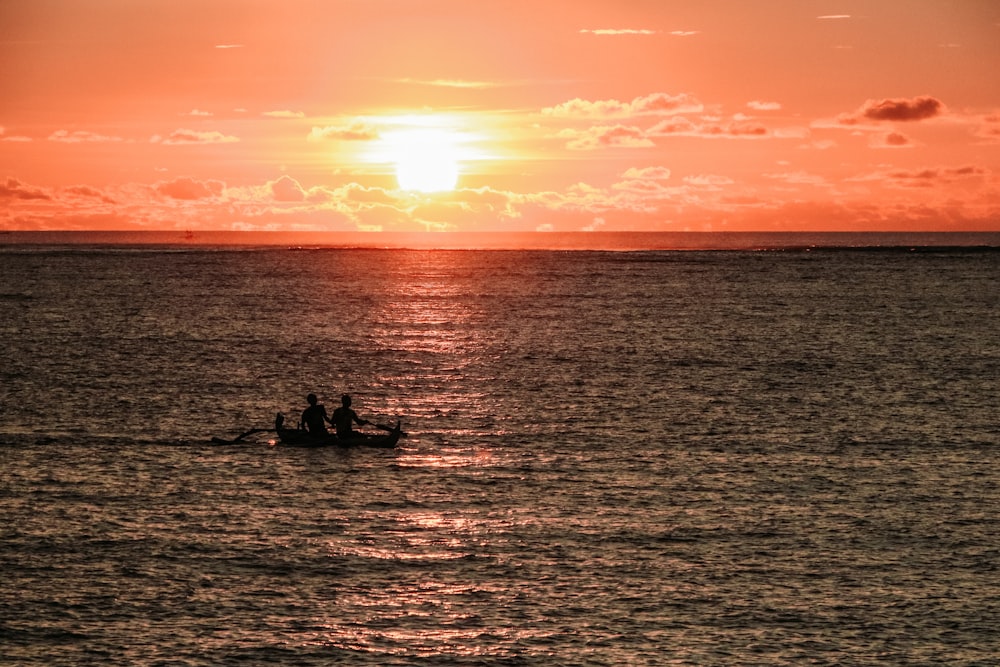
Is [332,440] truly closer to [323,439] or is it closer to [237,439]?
[323,439]

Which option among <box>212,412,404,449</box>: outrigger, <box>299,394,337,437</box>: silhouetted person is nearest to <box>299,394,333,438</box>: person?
<box>299,394,337,437</box>: silhouetted person

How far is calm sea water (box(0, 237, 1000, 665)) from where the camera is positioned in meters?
30.2

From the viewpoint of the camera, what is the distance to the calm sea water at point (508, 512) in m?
30.2

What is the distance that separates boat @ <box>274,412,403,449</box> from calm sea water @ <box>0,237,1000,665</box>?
2.14ft

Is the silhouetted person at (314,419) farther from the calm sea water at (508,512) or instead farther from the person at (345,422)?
the calm sea water at (508,512)

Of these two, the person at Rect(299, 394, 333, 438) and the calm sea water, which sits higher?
the person at Rect(299, 394, 333, 438)

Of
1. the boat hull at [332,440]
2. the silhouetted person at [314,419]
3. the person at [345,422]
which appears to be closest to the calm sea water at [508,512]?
the boat hull at [332,440]

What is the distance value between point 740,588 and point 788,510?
9.00 meters

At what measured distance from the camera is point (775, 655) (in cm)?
Result: 2888

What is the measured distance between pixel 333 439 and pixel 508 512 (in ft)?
45.9

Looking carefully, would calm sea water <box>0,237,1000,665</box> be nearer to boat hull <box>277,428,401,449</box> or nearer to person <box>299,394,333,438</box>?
boat hull <box>277,428,401,449</box>

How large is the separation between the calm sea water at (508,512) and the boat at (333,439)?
65 cm

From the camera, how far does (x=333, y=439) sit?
52938mm

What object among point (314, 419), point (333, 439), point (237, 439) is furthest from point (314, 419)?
point (237, 439)
